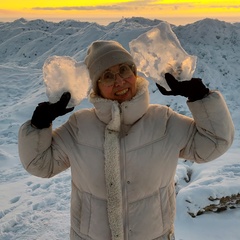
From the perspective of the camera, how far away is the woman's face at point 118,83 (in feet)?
5.63

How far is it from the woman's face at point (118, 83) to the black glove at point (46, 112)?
0.21 m

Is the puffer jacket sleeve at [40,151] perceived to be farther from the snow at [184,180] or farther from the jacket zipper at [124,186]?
the snow at [184,180]

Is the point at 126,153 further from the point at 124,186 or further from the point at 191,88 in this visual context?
the point at 191,88

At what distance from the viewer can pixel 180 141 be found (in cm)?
175

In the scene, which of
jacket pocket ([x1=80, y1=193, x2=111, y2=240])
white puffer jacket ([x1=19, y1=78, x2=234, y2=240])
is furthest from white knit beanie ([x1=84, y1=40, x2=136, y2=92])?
jacket pocket ([x1=80, y1=193, x2=111, y2=240])

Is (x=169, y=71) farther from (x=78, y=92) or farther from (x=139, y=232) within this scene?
(x=139, y=232)

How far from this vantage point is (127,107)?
1.66 metres

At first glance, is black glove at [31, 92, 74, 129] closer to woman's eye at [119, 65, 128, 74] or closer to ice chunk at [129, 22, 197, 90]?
woman's eye at [119, 65, 128, 74]

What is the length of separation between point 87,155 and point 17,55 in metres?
21.2

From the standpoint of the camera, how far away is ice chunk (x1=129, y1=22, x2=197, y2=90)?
5.71 ft

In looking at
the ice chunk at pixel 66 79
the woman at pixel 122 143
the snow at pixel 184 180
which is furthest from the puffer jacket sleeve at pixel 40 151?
the snow at pixel 184 180

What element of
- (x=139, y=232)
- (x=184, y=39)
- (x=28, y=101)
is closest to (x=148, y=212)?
(x=139, y=232)

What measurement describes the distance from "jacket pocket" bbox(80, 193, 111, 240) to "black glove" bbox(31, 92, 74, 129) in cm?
43

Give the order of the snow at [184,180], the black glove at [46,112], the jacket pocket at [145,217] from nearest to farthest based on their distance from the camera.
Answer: the black glove at [46,112] < the jacket pocket at [145,217] < the snow at [184,180]
